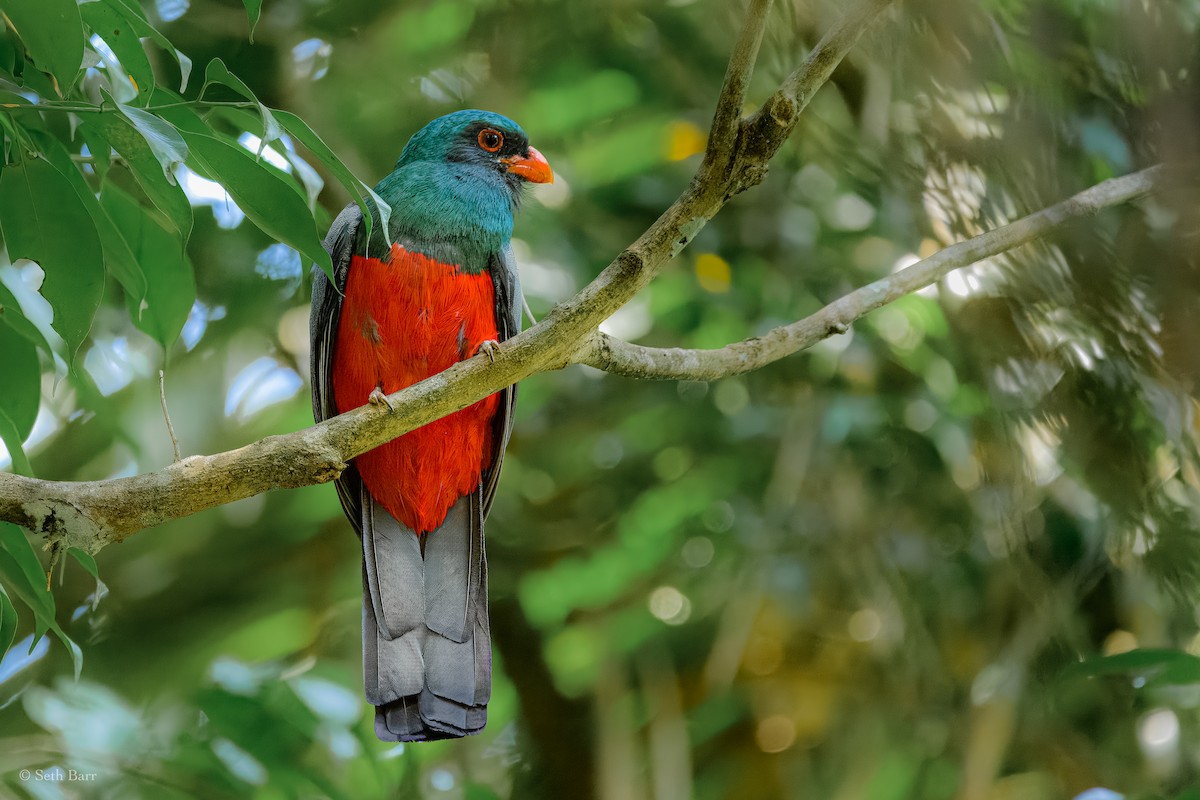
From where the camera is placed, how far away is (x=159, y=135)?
148cm

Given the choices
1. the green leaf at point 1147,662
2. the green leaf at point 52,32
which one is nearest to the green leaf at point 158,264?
the green leaf at point 52,32

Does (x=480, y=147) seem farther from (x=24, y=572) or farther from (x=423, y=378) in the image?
(x=24, y=572)

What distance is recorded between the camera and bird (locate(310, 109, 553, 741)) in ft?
9.21

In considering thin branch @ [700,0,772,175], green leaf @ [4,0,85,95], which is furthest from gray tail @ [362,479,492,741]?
green leaf @ [4,0,85,95]

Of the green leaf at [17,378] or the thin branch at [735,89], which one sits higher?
the thin branch at [735,89]

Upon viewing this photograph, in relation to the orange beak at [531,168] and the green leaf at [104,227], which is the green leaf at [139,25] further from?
Answer: the orange beak at [531,168]

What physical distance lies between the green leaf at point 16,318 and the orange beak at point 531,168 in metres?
1.67

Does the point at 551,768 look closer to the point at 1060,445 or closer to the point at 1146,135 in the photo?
the point at 1060,445

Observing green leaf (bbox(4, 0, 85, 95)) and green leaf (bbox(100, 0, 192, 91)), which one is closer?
green leaf (bbox(4, 0, 85, 95))

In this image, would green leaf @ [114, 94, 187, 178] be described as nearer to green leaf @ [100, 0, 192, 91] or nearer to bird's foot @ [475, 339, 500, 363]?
A: green leaf @ [100, 0, 192, 91]

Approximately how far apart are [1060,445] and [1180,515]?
0.25 meters

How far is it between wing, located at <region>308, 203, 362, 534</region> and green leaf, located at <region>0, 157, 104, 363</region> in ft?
4.01

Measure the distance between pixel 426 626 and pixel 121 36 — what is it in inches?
70.0

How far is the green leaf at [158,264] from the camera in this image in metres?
2.12
